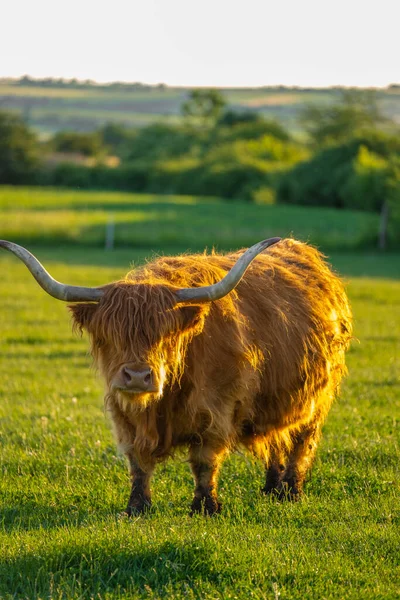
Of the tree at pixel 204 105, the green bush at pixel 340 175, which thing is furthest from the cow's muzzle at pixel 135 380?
the tree at pixel 204 105

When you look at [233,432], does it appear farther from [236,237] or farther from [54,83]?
[54,83]

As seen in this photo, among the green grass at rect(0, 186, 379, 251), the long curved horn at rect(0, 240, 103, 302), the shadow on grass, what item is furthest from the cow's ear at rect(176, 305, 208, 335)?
the green grass at rect(0, 186, 379, 251)

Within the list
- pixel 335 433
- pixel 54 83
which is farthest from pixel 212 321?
pixel 54 83

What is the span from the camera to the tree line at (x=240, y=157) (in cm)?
5022

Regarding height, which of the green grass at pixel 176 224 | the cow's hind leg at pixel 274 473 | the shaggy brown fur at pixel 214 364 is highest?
the shaggy brown fur at pixel 214 364

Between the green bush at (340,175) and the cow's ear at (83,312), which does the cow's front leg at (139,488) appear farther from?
the green bush at (340,175)

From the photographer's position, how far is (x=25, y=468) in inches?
288

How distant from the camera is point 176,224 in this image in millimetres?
43219

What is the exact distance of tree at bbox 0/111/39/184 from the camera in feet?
240

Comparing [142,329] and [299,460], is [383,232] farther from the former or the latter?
[142,329]

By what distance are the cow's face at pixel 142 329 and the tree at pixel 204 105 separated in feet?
337

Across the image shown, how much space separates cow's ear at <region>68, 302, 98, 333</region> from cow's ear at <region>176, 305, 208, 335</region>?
564 millimetres

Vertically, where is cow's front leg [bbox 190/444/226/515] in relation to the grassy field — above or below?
below

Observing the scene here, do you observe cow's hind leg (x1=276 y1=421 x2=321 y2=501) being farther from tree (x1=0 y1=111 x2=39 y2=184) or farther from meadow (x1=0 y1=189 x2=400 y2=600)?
tree (x1=0 y1=111 x2=39 y2=184)
